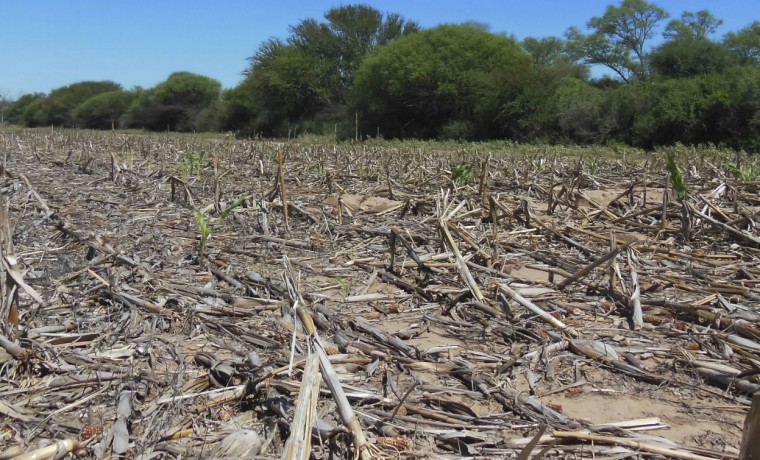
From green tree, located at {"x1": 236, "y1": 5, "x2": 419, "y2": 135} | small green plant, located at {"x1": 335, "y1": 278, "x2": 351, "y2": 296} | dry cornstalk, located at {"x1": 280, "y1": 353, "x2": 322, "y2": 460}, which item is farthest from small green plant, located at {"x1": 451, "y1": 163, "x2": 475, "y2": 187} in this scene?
green tree, located at {"x1": 236, "y1": 5, "x2": 419, "y2": 135}

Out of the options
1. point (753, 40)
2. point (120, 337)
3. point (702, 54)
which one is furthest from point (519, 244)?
point (753, 40)

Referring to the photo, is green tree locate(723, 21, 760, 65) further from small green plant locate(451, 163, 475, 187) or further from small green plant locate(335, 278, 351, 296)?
small green plant locate(335, 278, 351, 296)

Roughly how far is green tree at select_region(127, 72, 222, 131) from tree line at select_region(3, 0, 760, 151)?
86mm

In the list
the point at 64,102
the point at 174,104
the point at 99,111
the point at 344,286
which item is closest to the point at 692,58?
the point at 344,286

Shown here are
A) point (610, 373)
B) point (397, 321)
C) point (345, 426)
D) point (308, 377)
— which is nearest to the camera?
point (308, 377)

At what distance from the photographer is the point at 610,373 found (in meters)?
3.14

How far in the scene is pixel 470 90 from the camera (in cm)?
3109

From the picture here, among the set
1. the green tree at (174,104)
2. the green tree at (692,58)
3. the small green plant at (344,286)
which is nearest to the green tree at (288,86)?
the green tree at (174,104)

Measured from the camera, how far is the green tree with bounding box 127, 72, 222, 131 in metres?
51.6

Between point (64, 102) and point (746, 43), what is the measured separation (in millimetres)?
56269

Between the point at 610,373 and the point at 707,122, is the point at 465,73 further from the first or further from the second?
the point at 610,373

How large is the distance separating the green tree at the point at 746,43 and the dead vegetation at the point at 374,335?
35164 millimetres

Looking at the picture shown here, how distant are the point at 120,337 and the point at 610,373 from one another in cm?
237

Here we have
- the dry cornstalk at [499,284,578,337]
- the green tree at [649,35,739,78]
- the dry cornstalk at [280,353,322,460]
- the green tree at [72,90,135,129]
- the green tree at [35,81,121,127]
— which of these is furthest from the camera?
the green tree at [35,81,121,127]
